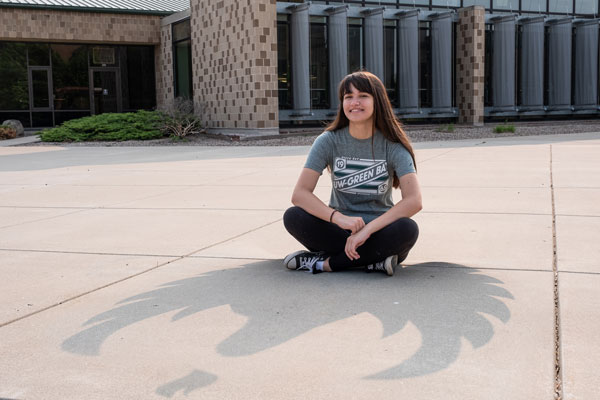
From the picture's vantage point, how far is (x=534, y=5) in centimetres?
2852

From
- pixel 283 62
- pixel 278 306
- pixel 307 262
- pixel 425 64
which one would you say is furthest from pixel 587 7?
pixel 278 306

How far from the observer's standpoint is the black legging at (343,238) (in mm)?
4188

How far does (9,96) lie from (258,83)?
502 inches

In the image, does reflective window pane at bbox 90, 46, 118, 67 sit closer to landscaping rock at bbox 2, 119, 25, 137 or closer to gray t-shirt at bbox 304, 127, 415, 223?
landscaping rock at bbox 2, 119, 25, 137

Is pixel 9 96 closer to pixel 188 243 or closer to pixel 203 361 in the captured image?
pixel 188 243

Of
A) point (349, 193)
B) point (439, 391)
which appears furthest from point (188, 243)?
point (439, 391)

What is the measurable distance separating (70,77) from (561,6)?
69.9 feet

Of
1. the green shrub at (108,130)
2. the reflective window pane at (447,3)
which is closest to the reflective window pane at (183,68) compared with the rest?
the green shrub at (108,130)

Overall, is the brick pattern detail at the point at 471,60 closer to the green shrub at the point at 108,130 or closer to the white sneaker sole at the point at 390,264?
the green shrub at the point at 108,130

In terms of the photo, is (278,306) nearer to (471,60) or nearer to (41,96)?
(471,60)

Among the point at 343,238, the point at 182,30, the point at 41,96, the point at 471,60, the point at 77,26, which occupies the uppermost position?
the point at 77,26

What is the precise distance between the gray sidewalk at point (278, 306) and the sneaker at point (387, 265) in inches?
2.1

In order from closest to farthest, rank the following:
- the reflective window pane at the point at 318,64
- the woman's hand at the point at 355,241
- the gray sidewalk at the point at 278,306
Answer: the gray sidewalk at the point at 278,306, the woman's hand at the point at 355,241, the reflective window pane at the point at 318,64

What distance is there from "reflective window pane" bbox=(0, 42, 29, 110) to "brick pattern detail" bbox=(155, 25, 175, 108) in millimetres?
5332
